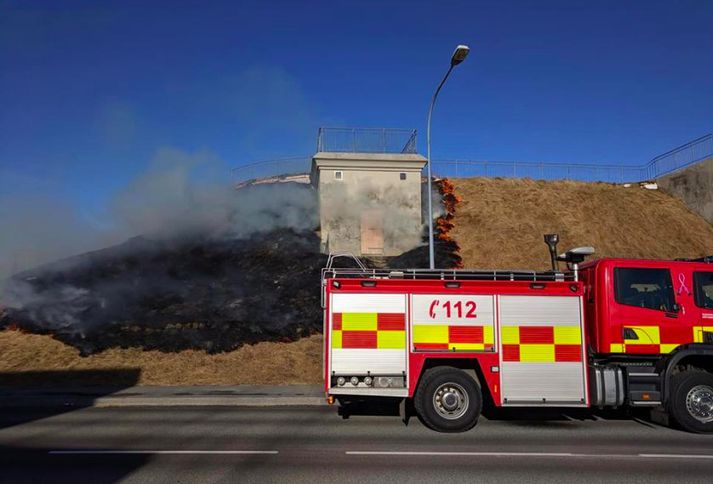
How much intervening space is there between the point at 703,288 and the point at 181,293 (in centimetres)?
1479

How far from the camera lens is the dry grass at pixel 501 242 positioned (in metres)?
13.7

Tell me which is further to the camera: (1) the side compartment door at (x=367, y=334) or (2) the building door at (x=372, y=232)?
(2) the building door at (x=372, y=232)

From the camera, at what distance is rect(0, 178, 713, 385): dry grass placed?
1370 centimetres

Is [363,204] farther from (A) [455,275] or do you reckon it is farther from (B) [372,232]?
(A) [455,275]

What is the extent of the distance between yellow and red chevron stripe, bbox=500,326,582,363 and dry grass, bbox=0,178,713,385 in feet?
20.9

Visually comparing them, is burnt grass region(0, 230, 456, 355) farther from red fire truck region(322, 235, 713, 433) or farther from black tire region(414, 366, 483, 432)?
black tire region(414, 366, 483, 432)

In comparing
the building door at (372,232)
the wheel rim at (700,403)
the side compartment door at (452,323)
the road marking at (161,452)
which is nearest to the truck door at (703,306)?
the wheel rim at (700,403)

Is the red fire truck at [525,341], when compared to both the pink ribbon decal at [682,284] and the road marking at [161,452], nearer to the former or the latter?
the pink ribbon decal at [682,284]

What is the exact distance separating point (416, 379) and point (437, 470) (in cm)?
208

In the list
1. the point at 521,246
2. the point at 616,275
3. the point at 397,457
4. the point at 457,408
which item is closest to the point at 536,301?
the point at 616,275

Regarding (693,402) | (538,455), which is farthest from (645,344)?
(538,455)

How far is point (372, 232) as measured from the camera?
2203cm

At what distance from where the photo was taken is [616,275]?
823 centimetres

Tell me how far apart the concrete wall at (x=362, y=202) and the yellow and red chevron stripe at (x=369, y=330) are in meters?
13.9
